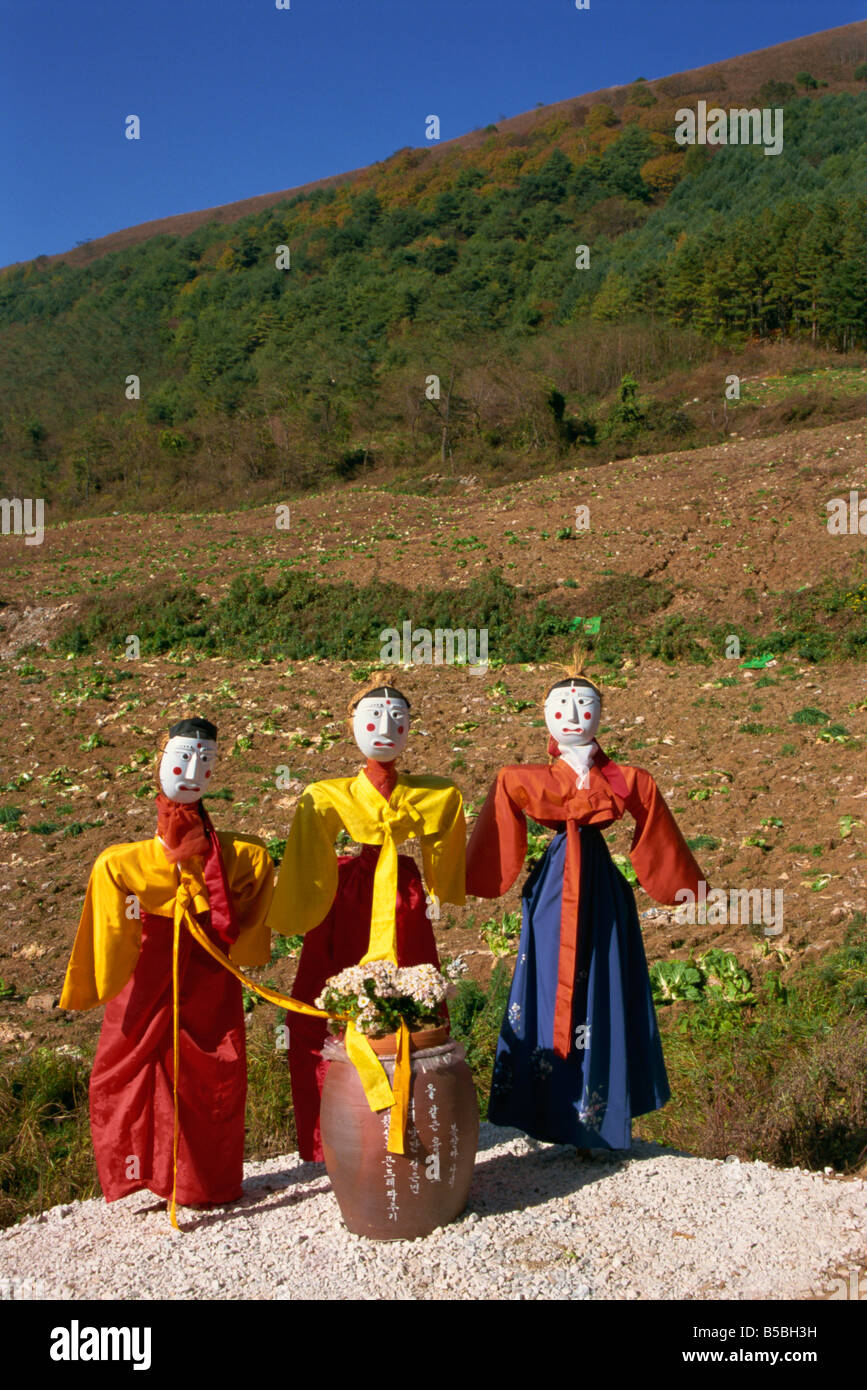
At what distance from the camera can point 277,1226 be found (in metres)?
3.99

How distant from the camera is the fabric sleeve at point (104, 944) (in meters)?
4.12

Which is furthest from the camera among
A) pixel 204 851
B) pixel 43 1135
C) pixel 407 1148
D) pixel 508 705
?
pixel 508 705

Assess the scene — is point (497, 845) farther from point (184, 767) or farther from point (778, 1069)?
point (778, 1069)

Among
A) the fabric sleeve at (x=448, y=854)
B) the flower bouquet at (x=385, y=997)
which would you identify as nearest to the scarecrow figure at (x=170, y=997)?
the flower bouquet at (x=385, y=997)

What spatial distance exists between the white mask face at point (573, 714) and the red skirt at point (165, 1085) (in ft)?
4.99

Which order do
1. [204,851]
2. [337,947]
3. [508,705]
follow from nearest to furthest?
[204,851] → [337,947] → [508,705]

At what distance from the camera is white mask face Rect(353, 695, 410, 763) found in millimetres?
4312

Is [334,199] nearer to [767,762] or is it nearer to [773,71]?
[773,71]

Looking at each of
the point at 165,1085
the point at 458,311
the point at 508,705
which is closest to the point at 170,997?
the point at 165,1085

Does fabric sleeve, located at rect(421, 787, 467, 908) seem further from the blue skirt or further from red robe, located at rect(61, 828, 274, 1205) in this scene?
red robe, located at rect(61, 828, 274, 1205)

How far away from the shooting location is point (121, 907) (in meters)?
4.13

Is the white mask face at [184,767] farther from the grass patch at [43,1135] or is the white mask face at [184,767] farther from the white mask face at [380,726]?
the grass patch at [43,1135]

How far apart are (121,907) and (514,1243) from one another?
1781 mm

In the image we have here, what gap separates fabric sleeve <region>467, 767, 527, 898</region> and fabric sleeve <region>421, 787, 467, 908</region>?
3.6 inches
